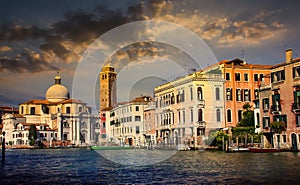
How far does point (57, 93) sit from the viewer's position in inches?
3979

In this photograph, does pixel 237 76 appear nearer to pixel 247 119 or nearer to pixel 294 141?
pixel 247 119

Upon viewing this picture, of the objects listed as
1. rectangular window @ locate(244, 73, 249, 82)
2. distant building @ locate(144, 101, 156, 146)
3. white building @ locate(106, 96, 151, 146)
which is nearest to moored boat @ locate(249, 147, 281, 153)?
rectangular window @ locate(244, 73, 249, 82)

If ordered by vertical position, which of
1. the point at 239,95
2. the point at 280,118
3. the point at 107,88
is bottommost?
the point at 280,118

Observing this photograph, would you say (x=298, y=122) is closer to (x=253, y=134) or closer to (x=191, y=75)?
(x=253, y=134)

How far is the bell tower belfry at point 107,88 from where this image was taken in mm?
103188

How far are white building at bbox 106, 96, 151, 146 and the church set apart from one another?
68.4 ft

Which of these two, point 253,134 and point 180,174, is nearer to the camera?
point 180,174

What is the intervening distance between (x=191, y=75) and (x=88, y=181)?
96.4ft

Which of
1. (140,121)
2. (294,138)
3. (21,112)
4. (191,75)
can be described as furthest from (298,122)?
(21,112)

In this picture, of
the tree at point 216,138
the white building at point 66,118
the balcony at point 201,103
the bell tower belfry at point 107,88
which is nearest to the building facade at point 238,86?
the balcony at point 201,103

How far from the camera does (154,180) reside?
669 inches

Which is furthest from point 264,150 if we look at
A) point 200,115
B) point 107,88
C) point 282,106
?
point 107,88

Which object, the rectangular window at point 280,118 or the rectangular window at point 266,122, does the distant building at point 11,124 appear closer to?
the rectangular window at point 266,122

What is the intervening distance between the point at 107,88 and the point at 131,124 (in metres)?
40.4
